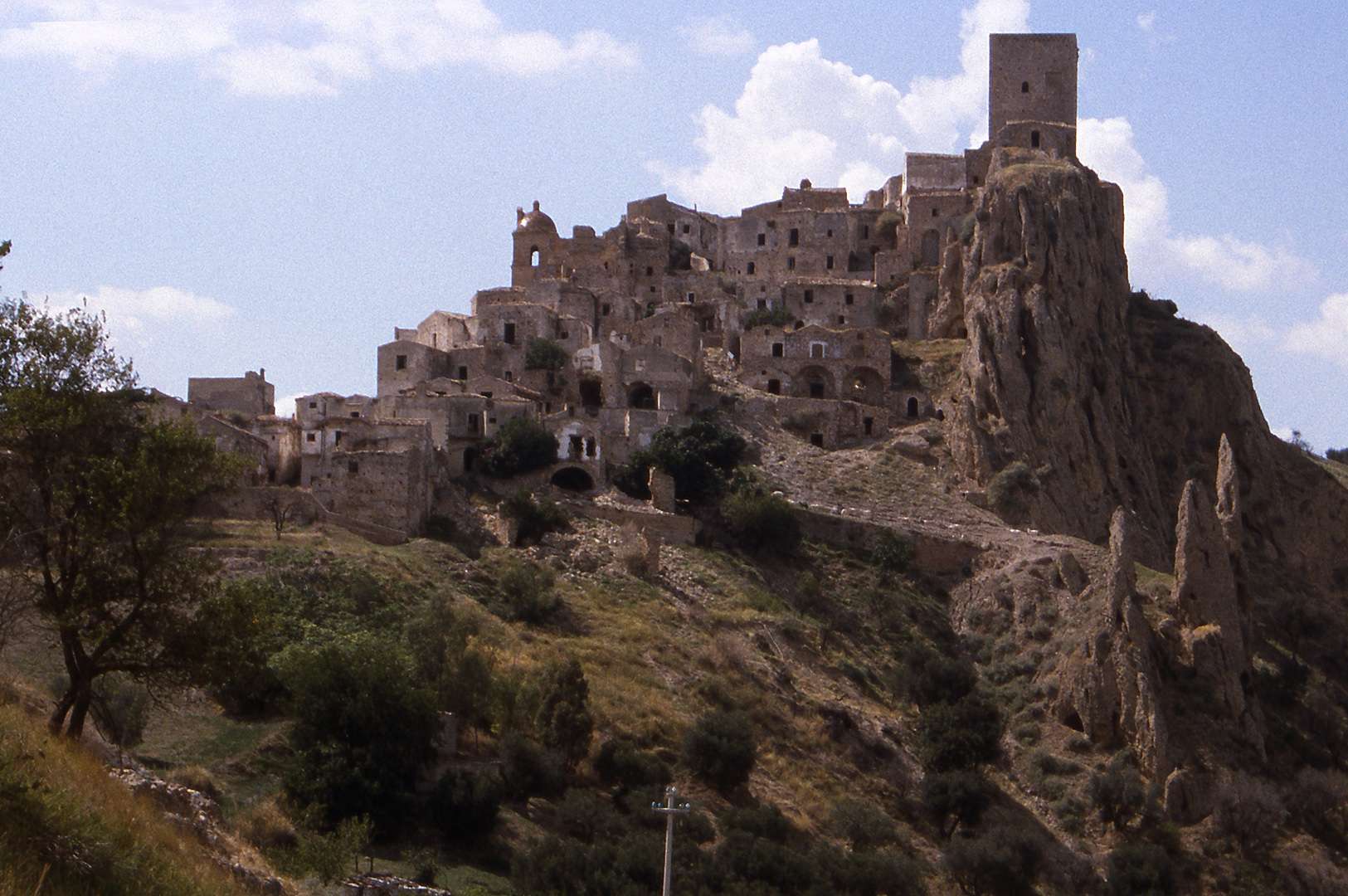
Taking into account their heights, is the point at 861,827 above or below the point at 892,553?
below

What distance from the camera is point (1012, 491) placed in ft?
221

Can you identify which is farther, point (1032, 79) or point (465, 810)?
point (1032, 79)

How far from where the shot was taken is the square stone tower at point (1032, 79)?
90.1 meters

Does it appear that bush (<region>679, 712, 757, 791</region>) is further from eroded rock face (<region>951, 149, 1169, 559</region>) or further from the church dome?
the church dome

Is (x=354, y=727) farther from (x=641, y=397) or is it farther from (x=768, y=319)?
(x=768, y=319)

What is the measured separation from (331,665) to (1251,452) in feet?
174

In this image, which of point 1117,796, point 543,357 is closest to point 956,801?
point 1117,796

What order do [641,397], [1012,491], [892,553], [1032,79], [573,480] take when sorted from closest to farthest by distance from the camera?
[892,553]
[573,480]
[1012,491]
[641,397]
[1032,79]

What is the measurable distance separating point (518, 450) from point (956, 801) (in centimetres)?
2311

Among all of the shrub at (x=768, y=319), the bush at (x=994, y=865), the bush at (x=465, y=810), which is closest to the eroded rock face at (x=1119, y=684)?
the bush at (x=994, y=865)

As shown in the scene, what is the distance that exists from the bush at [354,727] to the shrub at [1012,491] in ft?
106

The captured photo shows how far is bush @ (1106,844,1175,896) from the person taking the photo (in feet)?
151

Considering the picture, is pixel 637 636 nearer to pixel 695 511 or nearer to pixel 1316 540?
pixel 695 511

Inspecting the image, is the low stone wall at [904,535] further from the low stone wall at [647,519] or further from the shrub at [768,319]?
the shrub at [768,319]
